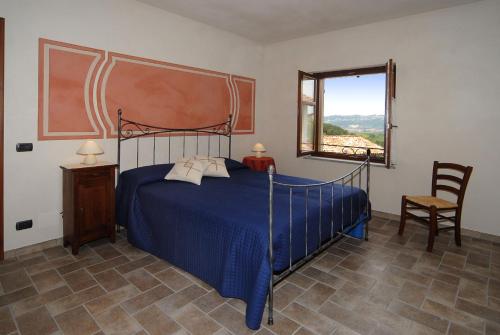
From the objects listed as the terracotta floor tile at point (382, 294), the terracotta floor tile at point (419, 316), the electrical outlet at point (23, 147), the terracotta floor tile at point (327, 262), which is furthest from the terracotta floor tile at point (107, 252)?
the terracotta floor tile at point (419, 316)

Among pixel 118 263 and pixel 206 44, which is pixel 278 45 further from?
pixel 118 263

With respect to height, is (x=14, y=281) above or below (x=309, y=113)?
below

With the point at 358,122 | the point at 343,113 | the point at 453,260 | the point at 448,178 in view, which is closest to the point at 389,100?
the point at 358,122

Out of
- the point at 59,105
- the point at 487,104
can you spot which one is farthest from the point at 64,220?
the point at 487,104

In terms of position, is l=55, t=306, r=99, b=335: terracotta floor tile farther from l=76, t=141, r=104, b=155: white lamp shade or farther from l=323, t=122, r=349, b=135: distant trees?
l=323, t=122, r=349, b=135: distant trees

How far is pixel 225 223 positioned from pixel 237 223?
4.2 inches

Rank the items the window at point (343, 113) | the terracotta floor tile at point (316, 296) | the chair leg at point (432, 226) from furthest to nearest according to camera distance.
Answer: the window at point (343, 113) → the chair leg at point (432, 226) → the terracotta floor tile at point (316, 296)

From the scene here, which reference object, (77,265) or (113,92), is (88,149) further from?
(77,265)

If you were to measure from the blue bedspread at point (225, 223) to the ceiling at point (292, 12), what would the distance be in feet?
6.65

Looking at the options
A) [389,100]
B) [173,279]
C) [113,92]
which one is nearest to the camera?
[173,279]

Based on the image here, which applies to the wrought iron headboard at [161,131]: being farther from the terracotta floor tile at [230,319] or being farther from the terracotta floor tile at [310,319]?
the terracotta floor tile at [310,319]

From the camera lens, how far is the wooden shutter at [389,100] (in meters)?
3.98

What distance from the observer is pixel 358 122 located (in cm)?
489

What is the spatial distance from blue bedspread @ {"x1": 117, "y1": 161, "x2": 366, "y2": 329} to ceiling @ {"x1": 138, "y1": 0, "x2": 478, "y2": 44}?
203cm
